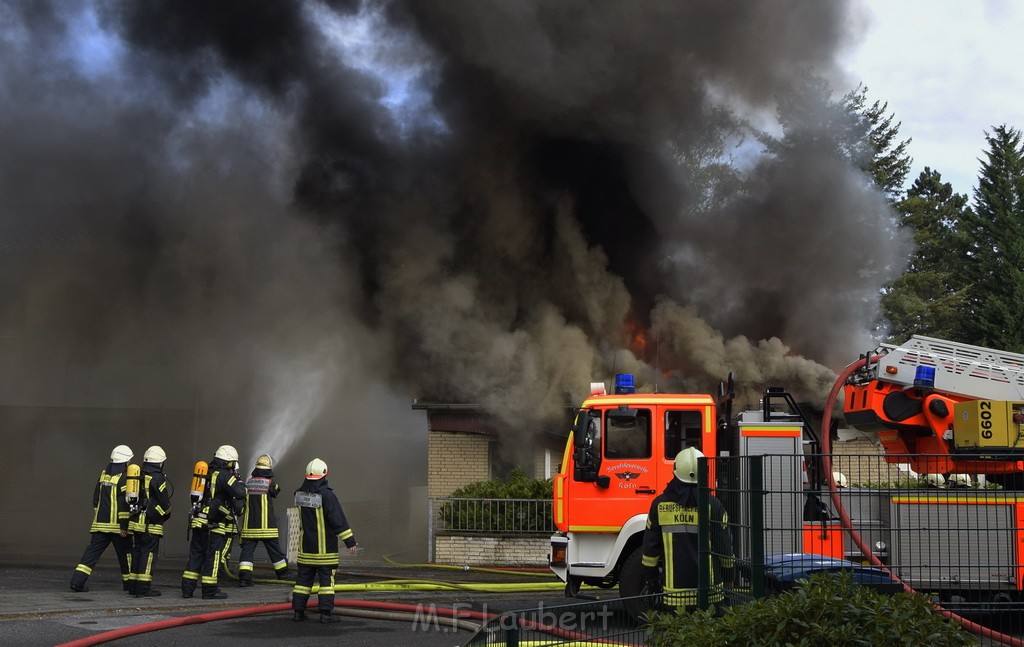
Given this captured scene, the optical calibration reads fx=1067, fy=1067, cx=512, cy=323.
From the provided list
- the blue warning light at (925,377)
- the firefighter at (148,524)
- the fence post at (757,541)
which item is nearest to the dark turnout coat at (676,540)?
the fence post at (757,541)

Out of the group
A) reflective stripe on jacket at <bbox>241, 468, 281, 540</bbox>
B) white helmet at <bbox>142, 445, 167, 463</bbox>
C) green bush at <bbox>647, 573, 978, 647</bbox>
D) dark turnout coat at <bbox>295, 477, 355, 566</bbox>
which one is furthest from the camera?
white helmet at <bbox>142, 445, 167, 463</bbox>

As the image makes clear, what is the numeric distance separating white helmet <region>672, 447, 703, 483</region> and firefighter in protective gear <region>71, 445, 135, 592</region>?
762 centimetres

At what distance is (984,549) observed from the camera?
660cm

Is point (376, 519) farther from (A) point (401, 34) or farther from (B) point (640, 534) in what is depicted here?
(B) point (640, 534)

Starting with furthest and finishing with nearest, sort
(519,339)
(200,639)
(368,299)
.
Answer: (368,299) < (519,339) < (200,639)

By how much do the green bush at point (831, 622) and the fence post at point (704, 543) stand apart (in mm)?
1349

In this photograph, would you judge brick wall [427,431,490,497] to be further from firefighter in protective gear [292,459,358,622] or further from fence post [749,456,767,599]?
fence post [749,456,767,599]

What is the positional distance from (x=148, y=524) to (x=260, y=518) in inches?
50.1

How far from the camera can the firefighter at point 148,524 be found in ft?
39.4

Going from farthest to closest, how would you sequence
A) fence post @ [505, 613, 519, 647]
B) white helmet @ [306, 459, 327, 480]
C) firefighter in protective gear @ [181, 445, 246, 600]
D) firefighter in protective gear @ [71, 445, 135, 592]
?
firefighter in protective gear @ [71, 445, 135, 592] → firefighter in protective gear @ [181, 445, 246, 600] → white helmet @ [306, 459, 327, 480] → fence post @ [505, 613, 519, 647]

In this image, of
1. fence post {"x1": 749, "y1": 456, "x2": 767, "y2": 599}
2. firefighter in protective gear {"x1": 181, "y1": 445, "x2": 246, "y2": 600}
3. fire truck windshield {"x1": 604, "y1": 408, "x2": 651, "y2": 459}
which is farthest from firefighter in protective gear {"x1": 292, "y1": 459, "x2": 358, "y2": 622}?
fence post {"x1": 749, "y1": 456, "x2": 767, "y2": 599}

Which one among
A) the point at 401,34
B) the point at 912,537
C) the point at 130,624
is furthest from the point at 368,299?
the point at 912,537

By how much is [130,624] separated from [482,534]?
683cm

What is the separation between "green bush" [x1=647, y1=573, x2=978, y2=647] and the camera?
448 centimetres
